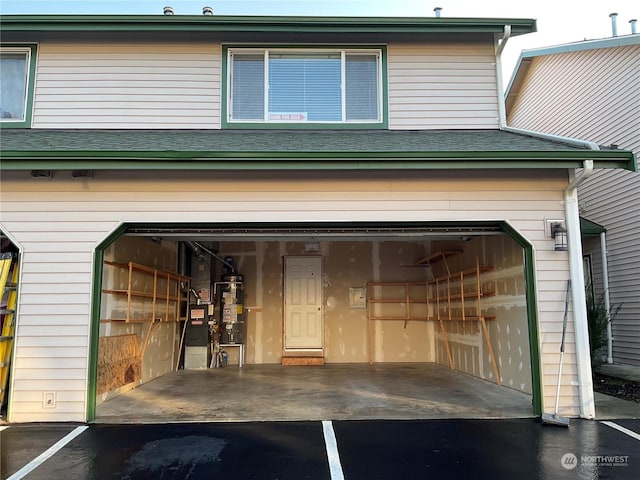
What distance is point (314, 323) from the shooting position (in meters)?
10.2

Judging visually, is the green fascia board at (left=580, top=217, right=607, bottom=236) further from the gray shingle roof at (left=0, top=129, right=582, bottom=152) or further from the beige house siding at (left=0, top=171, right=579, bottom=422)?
the beige house siding at (left=0, top=171, right=579, bottom=422)

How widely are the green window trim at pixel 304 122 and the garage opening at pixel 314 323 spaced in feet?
5.32

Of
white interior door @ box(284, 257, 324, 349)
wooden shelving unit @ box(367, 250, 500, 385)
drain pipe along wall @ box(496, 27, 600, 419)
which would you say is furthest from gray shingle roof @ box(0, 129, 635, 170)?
white interior door @ box(284, 257, 324, 349)

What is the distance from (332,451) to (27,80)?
6348 mm

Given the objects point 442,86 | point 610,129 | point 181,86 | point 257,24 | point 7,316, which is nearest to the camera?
point 7,316

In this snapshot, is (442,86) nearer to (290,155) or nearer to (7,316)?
(290,155)

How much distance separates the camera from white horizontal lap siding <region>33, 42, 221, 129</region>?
22.4 feet

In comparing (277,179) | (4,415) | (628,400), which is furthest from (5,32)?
(628,400)

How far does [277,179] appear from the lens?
5602 mm

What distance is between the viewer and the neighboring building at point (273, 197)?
209 inches

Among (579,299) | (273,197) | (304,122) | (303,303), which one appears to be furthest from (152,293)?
(579,299)

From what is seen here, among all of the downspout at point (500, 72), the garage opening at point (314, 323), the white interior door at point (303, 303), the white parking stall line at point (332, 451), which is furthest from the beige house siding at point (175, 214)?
the white interior door at point (303, 303)

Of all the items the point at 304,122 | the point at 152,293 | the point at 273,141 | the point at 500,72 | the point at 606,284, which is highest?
the point at 500,72

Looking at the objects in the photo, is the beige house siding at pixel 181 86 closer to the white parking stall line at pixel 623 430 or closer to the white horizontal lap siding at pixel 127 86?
the white horizontal lap siding at pixel 127 86
